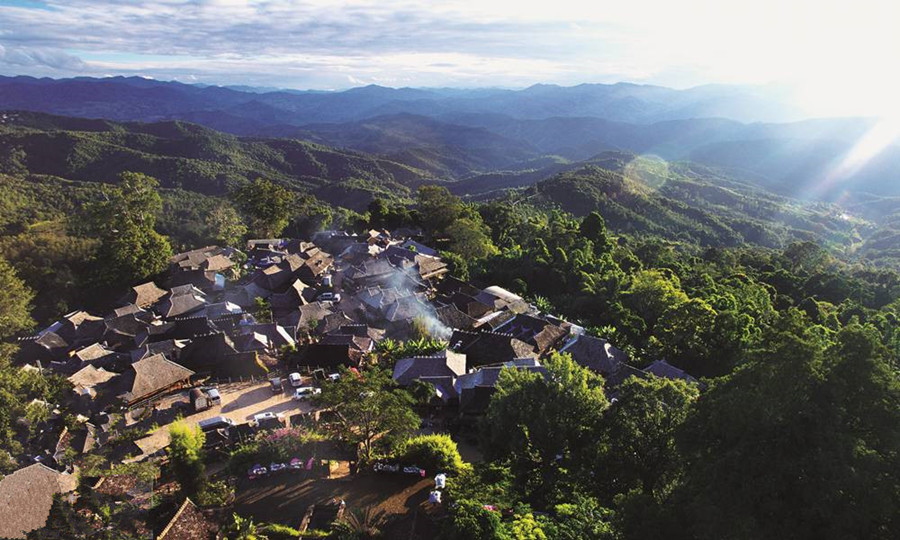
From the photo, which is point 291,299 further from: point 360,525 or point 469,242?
point 360,525

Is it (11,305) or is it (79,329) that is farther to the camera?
(79,329)

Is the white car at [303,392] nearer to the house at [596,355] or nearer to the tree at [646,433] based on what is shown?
the house at [596,355]

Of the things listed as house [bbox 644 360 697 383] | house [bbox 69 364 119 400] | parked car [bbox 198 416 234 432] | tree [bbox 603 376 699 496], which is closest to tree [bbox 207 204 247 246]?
house [bbox 69 364 119 400]

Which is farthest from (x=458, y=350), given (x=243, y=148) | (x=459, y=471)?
(x=243, y=148)

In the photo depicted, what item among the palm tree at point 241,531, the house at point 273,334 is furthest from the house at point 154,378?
the palm tree at point 241,531

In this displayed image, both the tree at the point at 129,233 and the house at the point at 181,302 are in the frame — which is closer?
the house at the point at 181,302

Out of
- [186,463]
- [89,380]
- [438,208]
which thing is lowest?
[89,380]

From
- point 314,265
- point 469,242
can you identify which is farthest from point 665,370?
point 314,265
